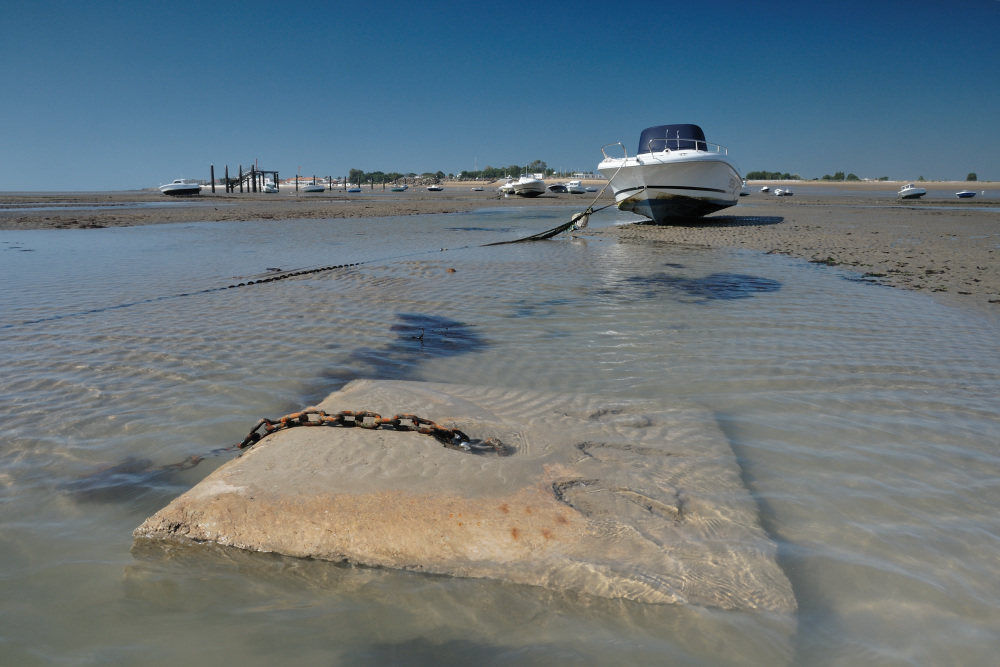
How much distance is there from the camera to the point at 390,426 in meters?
2.90

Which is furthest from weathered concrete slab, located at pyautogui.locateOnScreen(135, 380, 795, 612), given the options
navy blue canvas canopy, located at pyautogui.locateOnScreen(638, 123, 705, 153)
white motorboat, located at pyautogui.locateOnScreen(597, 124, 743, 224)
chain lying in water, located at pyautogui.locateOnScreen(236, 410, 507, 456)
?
navy blue canvas canopy, located at pyautogui.locateOnScreen(638, 123, 705, 153)

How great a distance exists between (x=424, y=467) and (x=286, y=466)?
2.04 ft

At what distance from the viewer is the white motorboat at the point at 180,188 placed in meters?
48.0

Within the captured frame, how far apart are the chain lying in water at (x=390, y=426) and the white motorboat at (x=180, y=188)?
176 feet

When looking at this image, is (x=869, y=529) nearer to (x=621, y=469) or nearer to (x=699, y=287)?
(x=621, y=469)

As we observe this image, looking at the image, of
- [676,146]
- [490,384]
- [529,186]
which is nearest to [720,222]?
[676,146]

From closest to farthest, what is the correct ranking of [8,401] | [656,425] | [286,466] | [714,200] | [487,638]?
[487,638]
[286,466]
[656,425]
[8,401]
[714,200]

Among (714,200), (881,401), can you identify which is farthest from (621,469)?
(714,200)

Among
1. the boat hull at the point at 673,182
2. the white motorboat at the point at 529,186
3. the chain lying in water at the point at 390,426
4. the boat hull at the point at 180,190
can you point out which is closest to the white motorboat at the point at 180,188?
the boat hull at the point at 180,190

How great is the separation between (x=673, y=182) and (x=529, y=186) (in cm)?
3191

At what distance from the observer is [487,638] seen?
1.81 m

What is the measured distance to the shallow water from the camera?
71.8 inches

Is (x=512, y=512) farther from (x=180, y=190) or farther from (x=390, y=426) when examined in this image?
(x=180, y=190)

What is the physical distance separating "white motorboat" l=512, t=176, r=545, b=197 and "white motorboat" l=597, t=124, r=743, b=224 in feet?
94.9
